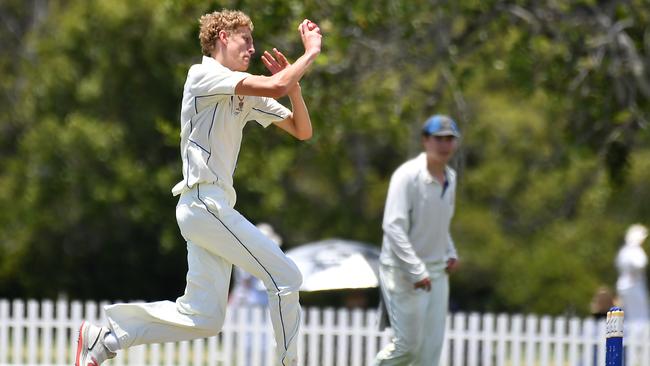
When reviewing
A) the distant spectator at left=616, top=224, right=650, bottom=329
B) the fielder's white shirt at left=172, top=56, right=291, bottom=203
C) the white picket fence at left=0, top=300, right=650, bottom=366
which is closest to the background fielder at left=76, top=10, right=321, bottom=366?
the fielder's white shirt at left=172, top=56, right=291, bottom=203

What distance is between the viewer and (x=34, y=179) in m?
21.7

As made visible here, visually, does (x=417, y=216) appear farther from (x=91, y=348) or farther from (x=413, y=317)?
(x=91, y=348)

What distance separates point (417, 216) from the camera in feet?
28.6

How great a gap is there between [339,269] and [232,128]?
3.10 meters

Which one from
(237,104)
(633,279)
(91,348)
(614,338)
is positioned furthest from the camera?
(633,279)

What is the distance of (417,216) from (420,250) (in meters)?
0.22

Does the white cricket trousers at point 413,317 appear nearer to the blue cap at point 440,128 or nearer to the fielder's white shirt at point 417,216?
the fielder's white shirt at point 417,216

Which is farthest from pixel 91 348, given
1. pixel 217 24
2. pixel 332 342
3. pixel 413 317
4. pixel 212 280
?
pixel 332 342

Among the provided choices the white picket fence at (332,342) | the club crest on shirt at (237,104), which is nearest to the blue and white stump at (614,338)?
the club crest on shirt at (237,104)

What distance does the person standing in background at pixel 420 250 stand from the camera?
28.2ft

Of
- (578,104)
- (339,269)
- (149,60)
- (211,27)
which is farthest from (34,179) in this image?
(211,27)

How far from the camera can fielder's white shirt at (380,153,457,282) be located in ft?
28.2

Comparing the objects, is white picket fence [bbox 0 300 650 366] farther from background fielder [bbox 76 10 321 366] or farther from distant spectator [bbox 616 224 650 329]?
background fielder [bbox 76 10 321 366]

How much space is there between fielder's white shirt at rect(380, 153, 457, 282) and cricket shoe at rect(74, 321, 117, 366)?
2324 millimetres
